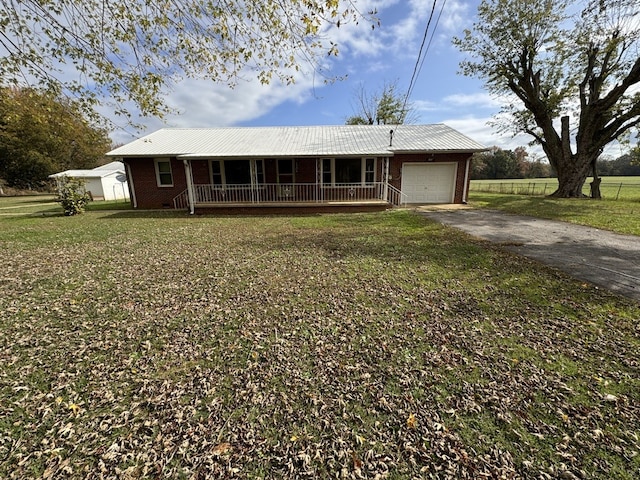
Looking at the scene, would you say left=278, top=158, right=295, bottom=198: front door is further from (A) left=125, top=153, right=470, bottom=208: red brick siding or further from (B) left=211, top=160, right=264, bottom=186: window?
(B) left=211, top=160, right=264, bottom=186: window

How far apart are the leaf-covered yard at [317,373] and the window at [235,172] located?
33.1ft

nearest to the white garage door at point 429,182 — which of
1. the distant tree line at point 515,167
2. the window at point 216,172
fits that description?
the window at point 216,172

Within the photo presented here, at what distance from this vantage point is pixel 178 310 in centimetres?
411

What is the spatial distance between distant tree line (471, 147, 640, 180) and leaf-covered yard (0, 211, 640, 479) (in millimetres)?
60394

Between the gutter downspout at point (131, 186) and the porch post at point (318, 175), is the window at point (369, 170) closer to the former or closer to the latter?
the porch post at point (318, 175)

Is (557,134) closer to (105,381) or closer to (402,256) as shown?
(402,256)

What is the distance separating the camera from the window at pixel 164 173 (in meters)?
15.2

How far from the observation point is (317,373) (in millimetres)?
2814

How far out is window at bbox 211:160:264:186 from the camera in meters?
14.9

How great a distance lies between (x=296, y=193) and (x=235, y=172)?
140 inches

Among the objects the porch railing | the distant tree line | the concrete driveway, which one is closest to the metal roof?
the porch railing

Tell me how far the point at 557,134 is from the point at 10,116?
25.4 metres

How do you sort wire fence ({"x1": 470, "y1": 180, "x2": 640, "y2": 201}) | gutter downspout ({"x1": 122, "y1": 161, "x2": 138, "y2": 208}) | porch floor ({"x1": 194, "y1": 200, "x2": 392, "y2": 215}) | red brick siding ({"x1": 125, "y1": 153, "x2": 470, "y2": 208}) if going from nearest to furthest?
porch floor ({"x1": 194, "y1": 200, "x2": 392, "y2": 215})
red brick siding ({"x1": 125, "y1": 153, "x2": 470, "y2": 208})
gutter downspout ({"x1": 122, "y1": 161, "x2": 138, "y2": 208})
wire fence ({"x1": 470, "y1": 180, "x2": 640, "y2": 201})

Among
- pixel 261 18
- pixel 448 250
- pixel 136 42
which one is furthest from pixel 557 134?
pixel 136 42
